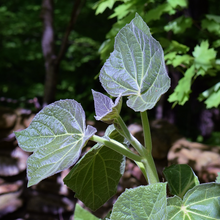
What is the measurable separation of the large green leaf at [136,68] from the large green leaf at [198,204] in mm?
154

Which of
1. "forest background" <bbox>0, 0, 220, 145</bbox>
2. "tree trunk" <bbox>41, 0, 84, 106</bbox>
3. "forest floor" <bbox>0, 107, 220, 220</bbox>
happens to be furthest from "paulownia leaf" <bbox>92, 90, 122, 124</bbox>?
"tree trunk" <bbox>41, 0, 84, 106</bbox>

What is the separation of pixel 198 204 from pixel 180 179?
13cm

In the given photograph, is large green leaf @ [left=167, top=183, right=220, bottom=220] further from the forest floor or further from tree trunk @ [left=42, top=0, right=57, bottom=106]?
tree trunk @ [left=42, top=0, right=57, bottom=106]

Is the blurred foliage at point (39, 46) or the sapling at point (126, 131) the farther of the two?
the blurred foliage at point (39, 46)

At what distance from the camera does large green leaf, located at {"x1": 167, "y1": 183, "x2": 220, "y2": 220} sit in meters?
0.39

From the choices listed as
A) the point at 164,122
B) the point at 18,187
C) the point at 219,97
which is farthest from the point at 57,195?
the point at 219,97

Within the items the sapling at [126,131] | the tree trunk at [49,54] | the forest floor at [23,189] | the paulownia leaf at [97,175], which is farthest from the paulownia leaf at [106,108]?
the tree trunk at [49,54]

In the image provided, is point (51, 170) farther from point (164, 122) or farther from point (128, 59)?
point (164, 122)

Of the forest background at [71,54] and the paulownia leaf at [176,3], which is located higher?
the paulownia leaf at [176,3]

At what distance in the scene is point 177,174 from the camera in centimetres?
54

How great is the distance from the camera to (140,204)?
350 millimetres

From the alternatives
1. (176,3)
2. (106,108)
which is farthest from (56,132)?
(176,3)

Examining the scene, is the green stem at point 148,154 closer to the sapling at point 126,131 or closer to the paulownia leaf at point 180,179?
the sapling at point 126,131

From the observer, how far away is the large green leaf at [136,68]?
41 centimetres
